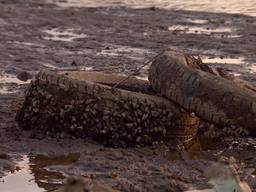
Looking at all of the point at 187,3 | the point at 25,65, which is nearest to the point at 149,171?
the point at 25,65

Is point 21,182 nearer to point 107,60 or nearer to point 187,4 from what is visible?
point 107,60

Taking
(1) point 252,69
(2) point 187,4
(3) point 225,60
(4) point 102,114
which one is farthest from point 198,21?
(4) point 102,114

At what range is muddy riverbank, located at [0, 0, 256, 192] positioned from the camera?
7175mm

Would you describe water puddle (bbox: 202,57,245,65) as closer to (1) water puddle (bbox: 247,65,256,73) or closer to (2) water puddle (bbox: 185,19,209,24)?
(1) water puddle (bbox: 247,65,256,73)

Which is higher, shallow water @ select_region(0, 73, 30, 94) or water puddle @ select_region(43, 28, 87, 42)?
shallow water @ select_region(0, 73, 30, 94)

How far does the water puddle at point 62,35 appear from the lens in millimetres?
15330

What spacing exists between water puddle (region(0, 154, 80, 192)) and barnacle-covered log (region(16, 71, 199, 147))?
0.54 meters

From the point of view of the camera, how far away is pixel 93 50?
555 inches

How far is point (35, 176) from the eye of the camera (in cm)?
712

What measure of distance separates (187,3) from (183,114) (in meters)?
13.4

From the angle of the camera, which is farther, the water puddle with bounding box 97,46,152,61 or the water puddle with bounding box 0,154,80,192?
the water puddle with bounding box 97,46,152,61

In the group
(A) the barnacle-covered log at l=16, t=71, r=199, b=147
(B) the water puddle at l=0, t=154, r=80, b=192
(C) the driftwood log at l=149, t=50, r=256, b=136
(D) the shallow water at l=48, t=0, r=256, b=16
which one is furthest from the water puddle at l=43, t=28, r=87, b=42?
(B) the water puddle at l=0, t=154, r=80, b=192

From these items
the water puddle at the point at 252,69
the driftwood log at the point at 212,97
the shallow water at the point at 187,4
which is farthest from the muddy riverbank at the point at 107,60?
the shallow water at the point at 187,4

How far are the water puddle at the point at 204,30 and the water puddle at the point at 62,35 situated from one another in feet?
7.14
